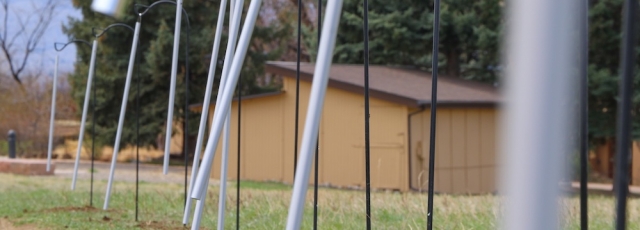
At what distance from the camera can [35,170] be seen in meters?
19.1

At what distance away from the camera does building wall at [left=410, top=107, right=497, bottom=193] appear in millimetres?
18047

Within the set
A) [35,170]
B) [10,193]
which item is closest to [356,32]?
[35,170]

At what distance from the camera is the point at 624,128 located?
2648 mm

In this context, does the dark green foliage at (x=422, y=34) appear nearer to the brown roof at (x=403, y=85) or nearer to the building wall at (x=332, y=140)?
the brown roof at (x=403, y=85)

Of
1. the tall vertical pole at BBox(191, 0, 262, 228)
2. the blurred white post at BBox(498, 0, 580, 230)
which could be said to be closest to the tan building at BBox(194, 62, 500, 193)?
the tall vertical pole at BBox(191, 0, 262, 228)

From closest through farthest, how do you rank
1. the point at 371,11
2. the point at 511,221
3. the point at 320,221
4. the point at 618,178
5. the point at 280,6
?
the point at 511,221
the point at 618,178
the point at 320,221
the point at 371,11
the point at 280,6

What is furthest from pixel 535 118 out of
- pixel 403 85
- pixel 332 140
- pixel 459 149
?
pixel 403 85

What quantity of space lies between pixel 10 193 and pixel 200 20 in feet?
48.5

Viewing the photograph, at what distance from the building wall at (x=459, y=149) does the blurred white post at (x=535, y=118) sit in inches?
654

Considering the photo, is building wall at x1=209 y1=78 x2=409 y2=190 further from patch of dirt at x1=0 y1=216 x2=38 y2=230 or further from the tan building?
patch of dirt at x1=0 y1=216 x2=38 y2=230

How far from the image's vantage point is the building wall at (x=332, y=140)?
18172mm

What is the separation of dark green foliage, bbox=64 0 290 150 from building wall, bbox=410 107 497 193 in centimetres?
933

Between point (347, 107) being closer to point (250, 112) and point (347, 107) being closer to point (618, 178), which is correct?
point (250, 112)

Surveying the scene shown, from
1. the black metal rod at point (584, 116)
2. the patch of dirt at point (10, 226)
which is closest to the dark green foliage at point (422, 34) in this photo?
the patch of dirt at point (10, 226)
